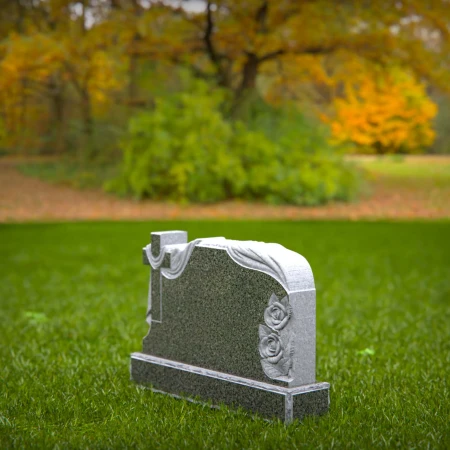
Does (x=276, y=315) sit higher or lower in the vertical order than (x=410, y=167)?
lower

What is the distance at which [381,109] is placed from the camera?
22.8m

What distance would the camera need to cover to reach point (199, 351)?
4816mm

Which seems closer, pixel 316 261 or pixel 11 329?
pixel 11 329

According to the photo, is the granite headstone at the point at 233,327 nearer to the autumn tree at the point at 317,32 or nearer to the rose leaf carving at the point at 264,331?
the rose leaf carving at the point at 264,331

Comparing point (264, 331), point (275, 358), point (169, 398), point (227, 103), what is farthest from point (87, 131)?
point (275, 358)

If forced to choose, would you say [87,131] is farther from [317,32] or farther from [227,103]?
[317,32]

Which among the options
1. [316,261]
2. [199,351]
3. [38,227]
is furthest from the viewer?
[38,227]

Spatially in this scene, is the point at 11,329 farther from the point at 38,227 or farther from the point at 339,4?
the point at 339,4

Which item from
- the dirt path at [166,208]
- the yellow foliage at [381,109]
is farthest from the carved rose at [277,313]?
the yellow foliage at [381,109]

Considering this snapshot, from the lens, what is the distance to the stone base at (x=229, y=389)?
4.23 meters

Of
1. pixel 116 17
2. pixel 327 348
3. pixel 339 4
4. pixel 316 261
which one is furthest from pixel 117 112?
pixel 327 348

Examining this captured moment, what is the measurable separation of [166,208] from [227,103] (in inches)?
159

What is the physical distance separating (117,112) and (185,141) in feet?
21.2

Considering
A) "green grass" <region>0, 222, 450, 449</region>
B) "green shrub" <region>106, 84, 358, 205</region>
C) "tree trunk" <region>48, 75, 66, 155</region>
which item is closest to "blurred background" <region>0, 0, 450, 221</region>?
"green shrub" <region>106, 84, 358, 205</region>
